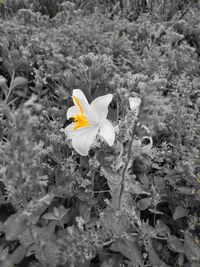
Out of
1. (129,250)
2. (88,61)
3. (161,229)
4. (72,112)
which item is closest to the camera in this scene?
(129,250)

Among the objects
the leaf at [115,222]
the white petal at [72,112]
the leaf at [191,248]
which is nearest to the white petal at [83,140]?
the white petal at [72,112]

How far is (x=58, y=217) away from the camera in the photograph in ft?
4.03

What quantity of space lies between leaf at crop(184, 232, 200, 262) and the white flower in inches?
18.0

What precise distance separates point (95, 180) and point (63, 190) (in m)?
0.24

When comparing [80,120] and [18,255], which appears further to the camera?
[80,120]

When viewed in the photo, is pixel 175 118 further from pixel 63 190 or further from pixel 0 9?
pixel 0 9

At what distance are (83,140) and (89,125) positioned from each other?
76 millimetres

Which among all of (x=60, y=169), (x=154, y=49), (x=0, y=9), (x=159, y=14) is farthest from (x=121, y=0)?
(x=60, y=169)

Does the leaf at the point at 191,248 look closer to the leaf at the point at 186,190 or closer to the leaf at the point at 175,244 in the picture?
the leaf at the point at 175,244

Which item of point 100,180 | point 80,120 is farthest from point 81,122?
point 100,180

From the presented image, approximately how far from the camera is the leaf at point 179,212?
137cm

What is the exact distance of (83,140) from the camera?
52.2 inches

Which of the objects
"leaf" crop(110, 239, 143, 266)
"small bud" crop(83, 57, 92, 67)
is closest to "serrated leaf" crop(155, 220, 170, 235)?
"leaf" crop(110, 239, 143, 266)

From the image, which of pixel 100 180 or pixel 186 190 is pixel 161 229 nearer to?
pixel 186 190
